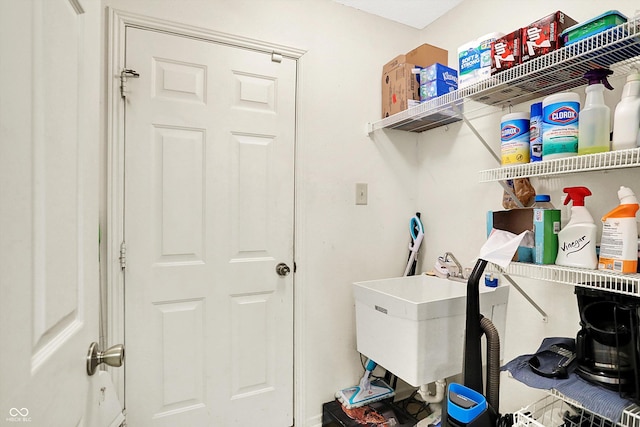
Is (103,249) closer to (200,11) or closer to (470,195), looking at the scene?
(200,11)

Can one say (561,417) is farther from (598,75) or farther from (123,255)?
(123,255)

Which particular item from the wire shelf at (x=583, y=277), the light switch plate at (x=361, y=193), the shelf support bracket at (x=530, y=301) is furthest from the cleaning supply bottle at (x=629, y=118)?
the light switch plate at (x=361, y=193)

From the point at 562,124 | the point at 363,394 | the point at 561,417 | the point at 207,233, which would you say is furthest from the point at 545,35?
the point at 363,394

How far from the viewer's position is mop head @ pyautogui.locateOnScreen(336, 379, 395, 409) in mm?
1889

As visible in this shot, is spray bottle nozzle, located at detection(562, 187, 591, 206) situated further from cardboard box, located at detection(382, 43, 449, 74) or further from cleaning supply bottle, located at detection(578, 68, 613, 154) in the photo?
cardboard box, located at detection(382, 43, 449, 74)

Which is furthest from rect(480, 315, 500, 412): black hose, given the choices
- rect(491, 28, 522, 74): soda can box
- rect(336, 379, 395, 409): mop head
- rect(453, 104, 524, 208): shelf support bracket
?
rect(491, 28, 522, 74): soda can box

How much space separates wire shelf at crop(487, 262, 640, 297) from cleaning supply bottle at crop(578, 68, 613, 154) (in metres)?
0.38

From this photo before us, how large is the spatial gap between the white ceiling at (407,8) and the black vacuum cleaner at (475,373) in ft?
5.24

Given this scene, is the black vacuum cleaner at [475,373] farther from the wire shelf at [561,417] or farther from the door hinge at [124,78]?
the door hinge at [124,78]

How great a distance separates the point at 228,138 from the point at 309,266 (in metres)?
0.82

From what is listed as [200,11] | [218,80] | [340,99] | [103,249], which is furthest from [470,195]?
[103,249]

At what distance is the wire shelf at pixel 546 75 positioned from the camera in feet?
3.33

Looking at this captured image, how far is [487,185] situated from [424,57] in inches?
30.9

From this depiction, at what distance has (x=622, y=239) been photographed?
3.32 ft
